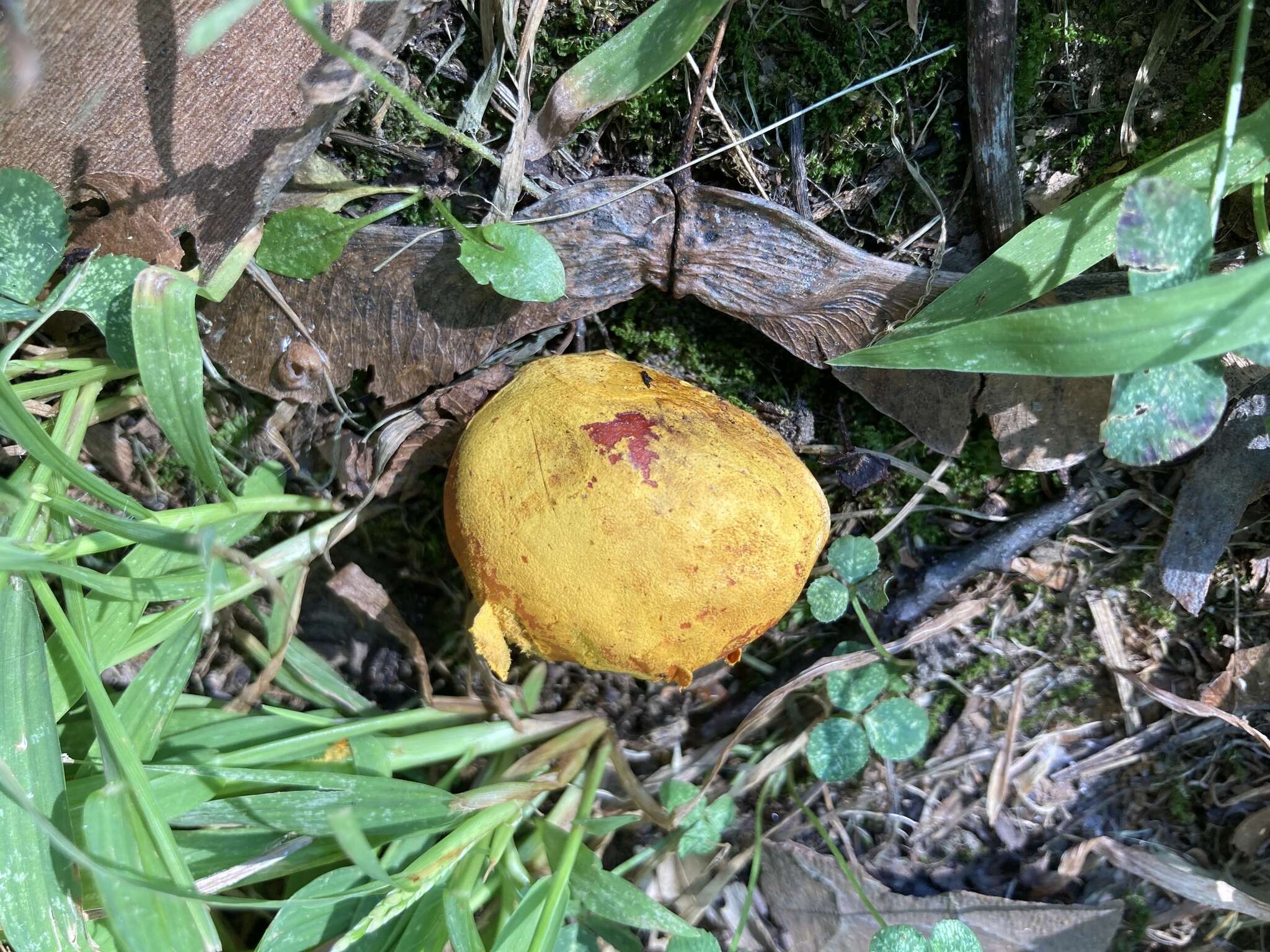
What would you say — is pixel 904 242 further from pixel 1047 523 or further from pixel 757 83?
pixel 1047 523

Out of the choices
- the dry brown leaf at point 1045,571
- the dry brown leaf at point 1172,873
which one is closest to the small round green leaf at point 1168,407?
the dry brown leaf at point 1045,571

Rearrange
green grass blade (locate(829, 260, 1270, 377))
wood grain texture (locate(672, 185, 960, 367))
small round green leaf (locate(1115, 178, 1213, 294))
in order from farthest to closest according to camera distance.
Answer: wood grain texture (locate(672, 185, 960, 367))
small round green leaf (locate(1115, 178, 1213, 294))
green grass blade (locate(829, 260, 1270, 377))

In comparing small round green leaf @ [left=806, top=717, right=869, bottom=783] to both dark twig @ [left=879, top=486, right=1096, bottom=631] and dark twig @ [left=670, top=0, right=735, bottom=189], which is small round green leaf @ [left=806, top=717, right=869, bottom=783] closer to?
dark twig @ [left=879, top=486, right=1096, bottom=631]

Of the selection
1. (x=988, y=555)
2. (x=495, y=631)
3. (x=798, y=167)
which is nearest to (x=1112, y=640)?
(x=988, y=555)

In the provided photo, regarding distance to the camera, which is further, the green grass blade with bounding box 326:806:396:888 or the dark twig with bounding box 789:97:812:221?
the dark twig with bounding box 789:97:812:221

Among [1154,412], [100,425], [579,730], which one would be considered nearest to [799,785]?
[579,730]

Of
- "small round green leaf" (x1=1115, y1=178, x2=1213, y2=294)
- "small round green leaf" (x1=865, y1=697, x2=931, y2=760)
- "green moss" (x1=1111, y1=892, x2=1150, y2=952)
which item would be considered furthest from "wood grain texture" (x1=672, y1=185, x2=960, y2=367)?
"green moss" (x1=1111, y1=892, x2=1150, y2=952)
